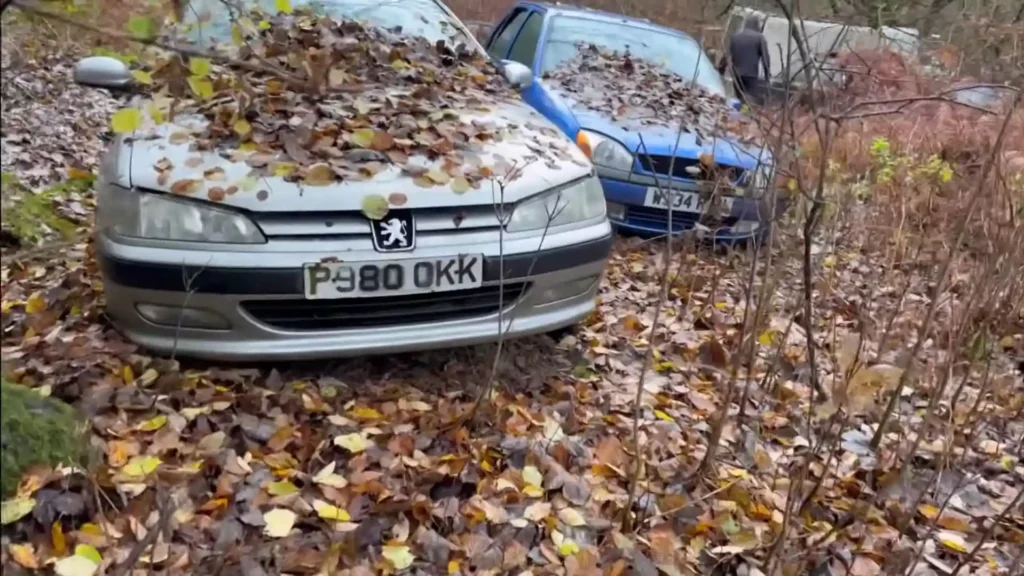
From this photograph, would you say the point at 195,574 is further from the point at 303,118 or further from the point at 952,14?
the point at 952,14

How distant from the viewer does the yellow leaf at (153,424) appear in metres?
2.40

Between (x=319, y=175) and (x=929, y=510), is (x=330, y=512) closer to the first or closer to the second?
(x=319, y=175)

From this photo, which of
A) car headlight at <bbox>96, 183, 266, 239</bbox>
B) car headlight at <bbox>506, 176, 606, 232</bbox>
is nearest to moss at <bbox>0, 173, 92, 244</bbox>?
car headlight at <bbox>96, 183, 266, 239</bbox>

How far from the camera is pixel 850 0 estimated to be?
7664 mm

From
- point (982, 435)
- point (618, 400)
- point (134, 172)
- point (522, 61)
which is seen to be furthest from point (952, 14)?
point (134, 172)

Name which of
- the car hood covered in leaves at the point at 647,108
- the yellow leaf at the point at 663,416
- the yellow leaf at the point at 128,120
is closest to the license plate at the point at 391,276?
the yellow leaf at the point at 663,416

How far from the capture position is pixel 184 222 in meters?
2.41

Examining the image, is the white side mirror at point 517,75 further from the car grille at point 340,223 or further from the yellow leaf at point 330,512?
the yellow leaf at point 330,512

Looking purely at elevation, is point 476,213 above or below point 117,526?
above

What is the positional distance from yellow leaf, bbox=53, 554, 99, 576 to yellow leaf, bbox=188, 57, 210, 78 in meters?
1.15

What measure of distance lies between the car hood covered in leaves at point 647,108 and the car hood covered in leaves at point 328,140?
136 centimetres

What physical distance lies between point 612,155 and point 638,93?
88 centimetres

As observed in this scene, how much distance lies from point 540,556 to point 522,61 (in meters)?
4.17

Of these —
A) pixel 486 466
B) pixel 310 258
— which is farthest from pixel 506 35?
pixel 486 466
